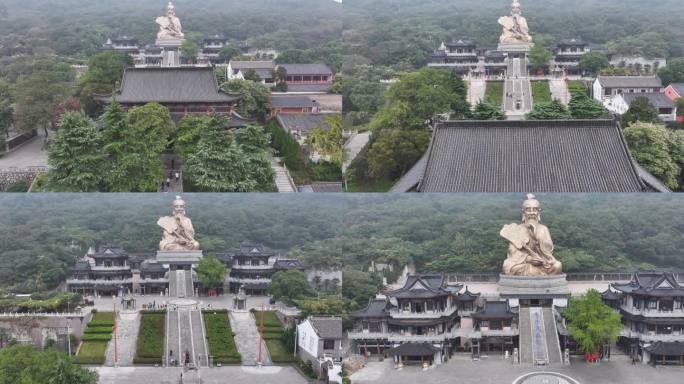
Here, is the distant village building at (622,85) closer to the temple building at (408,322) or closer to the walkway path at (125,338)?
the temple building at (408,322)

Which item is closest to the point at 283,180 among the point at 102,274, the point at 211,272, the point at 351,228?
the point at 351,228

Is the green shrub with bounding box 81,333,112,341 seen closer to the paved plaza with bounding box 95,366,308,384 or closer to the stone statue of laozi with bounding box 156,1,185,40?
the paved plaza with bounding box 95,366,308,384

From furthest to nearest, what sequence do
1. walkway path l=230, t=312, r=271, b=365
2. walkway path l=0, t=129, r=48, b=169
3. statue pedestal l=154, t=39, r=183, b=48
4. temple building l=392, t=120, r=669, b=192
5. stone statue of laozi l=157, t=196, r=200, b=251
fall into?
statue pedestal l=154, t=39, r=183, b=48
stone statue of laozi l=157, t=196, r=200, b=251
walkway path l=0, t=129, r=48, b=169
temple building l=392, t=120, r=669, b=192
walkway path l=230, t=312, r=271, b=365

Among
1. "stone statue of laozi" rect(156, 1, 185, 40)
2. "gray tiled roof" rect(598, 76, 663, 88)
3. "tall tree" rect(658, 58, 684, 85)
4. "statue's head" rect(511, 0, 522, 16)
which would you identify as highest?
"statue's head" rect(511, 0, 522, 16)

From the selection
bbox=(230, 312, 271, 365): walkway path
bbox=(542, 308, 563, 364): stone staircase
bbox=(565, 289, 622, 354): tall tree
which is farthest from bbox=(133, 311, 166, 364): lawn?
bbox=(565, 289, 622, 354): tall tree

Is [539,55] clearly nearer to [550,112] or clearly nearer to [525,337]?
[550,112]

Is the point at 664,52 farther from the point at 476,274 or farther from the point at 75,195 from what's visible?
the point at 75,195

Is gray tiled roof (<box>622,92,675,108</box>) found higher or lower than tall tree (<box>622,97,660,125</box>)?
higher

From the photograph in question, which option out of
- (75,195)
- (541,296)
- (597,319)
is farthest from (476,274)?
(75,195)
